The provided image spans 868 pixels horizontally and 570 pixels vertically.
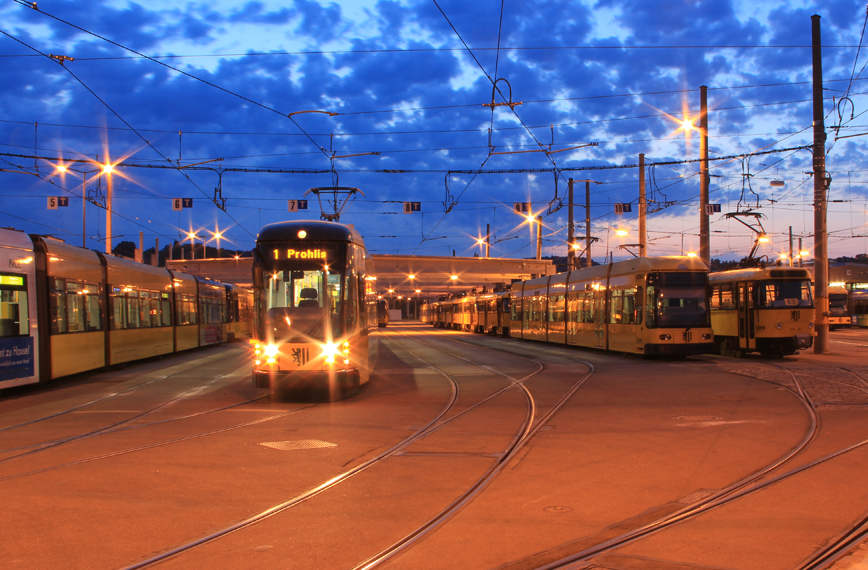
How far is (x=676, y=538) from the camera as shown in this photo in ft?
17.2

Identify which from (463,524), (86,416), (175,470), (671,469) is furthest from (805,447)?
(86,416)

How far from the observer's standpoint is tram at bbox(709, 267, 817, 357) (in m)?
22.5

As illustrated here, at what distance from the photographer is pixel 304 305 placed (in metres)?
13.5

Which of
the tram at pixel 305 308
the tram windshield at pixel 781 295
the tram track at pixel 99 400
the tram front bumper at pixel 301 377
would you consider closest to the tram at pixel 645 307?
the tram windshield at pixel 781 295

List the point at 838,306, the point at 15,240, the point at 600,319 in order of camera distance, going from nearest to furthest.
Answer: the point at 15,240
the point at 600,319
the point at 838,306

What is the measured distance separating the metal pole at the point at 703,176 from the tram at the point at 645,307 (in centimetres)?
504

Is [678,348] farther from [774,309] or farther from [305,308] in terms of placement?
[305,308]

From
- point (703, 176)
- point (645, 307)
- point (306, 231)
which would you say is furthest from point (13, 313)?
point (703, 176)

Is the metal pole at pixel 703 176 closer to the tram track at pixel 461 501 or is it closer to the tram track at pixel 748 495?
the tram track at pixel 461 501

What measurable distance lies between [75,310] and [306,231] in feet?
24.0

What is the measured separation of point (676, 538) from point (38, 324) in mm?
14235

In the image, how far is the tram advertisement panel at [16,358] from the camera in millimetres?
14008

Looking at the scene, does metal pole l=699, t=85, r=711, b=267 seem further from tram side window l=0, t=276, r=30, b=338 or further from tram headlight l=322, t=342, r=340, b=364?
tram side window l=0, t=276, r=30, b=338

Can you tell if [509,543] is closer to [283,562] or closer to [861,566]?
[283,562]
